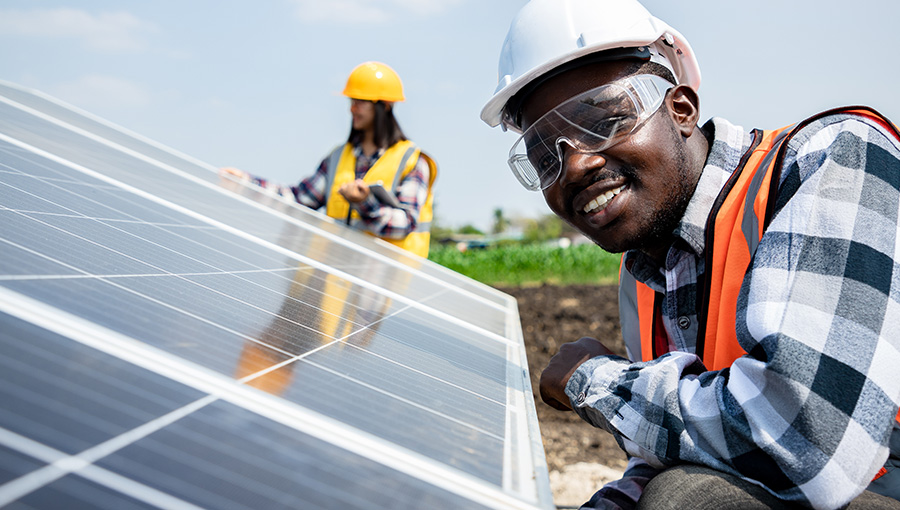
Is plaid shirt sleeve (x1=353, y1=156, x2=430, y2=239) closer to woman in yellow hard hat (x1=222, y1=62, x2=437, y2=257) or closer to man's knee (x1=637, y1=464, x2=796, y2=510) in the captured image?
woman in yellow hard hat (x1=222, y1=62, x2=437, y2=257)

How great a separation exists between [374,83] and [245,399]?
5626 mm

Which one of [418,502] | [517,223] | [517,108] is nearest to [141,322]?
[418,502]

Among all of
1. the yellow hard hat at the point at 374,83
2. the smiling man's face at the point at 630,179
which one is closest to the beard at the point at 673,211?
the smiling man's face at the point at 630,179

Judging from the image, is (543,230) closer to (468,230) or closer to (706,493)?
(468,230)

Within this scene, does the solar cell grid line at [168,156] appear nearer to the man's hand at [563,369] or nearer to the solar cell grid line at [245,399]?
the man's hand at [563,369]

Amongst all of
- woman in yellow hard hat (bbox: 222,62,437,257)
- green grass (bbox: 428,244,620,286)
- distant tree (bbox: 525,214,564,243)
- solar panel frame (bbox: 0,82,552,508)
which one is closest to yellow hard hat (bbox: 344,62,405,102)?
woman in yellow hard hat (bbox: 222,62,437,257)

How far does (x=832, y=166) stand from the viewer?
1.86 metres

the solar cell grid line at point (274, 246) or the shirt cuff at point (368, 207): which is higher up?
the shirt cuff at point (368, 207)

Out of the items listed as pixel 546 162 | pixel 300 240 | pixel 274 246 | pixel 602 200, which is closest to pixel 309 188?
pixel 300 240

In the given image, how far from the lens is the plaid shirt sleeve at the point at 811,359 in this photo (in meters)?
1.60

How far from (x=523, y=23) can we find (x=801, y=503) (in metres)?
2.06

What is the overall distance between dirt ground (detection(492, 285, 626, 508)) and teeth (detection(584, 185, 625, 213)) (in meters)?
3.42

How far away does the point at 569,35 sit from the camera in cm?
261

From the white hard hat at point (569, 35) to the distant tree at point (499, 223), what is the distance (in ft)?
258
